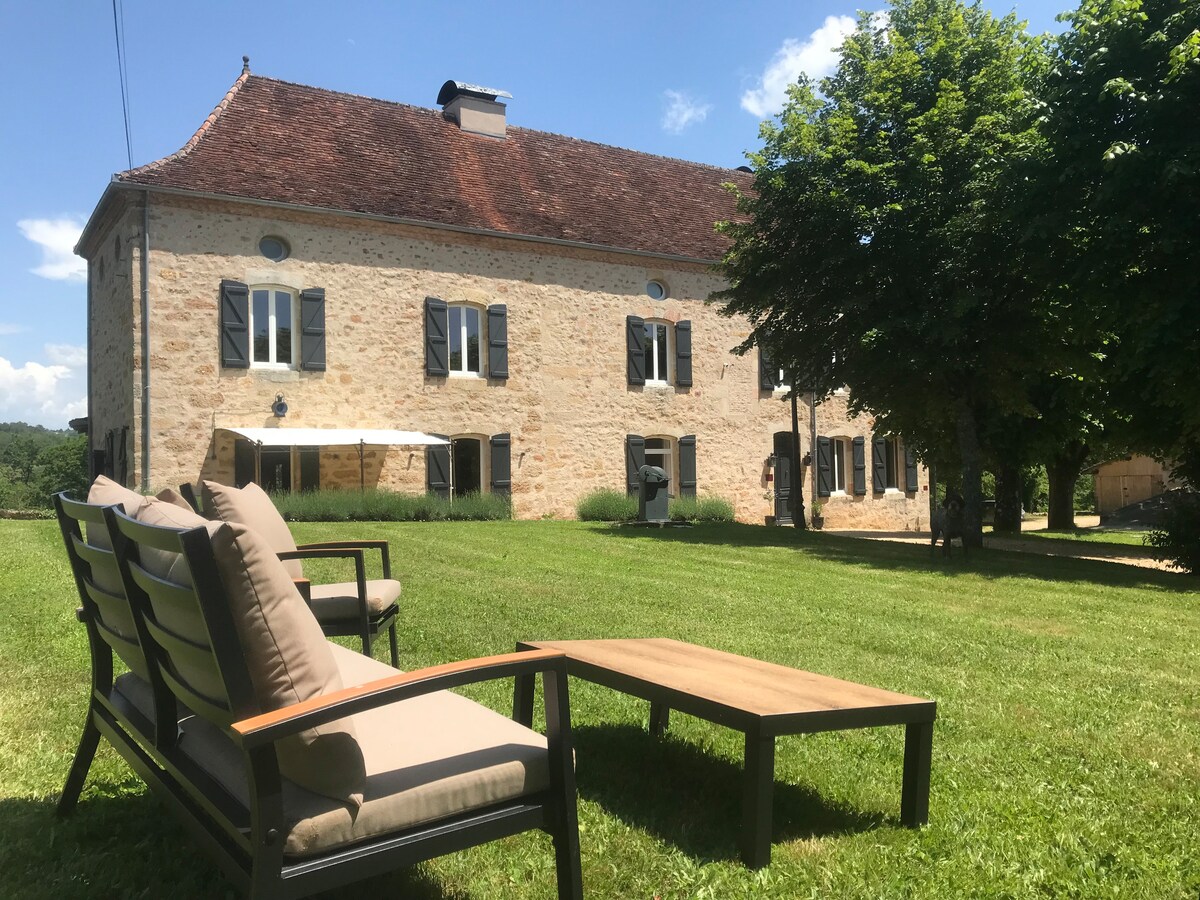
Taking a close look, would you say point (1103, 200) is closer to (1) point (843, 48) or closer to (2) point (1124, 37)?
(2) point (1124, 37)

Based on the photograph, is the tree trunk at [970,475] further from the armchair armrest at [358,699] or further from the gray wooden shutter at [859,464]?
the armchair armrest at [358,699]

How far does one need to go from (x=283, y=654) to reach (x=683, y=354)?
2001cm

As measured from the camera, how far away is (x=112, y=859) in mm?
2633

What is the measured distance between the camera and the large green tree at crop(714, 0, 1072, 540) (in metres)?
14.0

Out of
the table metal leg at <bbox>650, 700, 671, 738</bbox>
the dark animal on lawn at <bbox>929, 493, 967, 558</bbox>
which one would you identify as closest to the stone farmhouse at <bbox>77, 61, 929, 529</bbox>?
the dark animal on lawn at <bbox>929, 493, 967, 558</bbox>

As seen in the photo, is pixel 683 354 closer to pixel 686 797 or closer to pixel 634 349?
pixel 634 349

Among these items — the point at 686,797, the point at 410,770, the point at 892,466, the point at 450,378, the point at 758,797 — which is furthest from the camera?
the point at 892,466

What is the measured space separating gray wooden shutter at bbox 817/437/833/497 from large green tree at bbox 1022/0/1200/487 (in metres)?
10.6

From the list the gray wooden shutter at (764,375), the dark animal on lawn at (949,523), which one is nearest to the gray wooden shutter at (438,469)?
the gray wooden shutter at (764,375)

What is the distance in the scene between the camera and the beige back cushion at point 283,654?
179 cm

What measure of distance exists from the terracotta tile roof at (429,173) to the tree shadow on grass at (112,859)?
593 inches

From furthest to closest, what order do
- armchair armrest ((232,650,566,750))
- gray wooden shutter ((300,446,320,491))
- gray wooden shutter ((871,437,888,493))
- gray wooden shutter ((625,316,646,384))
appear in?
gray wooden shutter ((871,437,888,493))
gray wooden shutter ((625,316,646,384))
gray wooden shutter ((300,446,320,491))
armchair armrest ((232,650,566,750))

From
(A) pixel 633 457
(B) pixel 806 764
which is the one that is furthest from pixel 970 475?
(B) pixel 806 764

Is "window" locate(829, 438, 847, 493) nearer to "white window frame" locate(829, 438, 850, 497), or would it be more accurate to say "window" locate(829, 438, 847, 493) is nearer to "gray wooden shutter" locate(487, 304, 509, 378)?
"white window frame" locate(829, 438, 850, 497)
